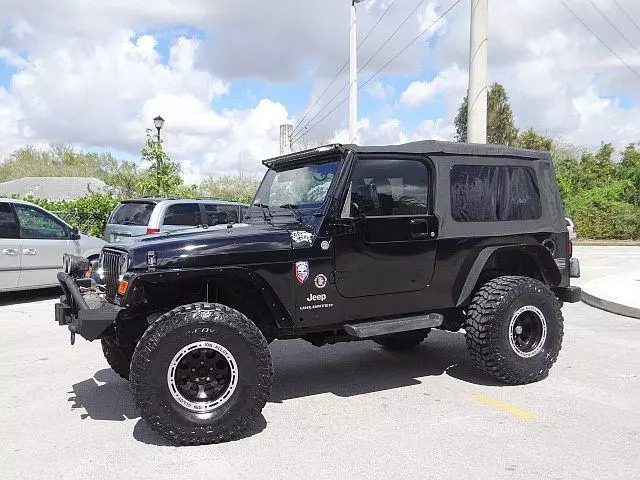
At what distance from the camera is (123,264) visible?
14.2 ft

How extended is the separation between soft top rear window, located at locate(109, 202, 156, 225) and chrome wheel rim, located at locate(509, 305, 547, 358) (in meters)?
7.17

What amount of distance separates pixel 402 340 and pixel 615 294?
18.3ft

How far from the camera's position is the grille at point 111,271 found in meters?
4.45

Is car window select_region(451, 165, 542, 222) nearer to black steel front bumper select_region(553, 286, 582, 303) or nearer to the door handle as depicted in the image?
the door handle

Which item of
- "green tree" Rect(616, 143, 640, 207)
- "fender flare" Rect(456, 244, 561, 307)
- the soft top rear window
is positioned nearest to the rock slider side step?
"fender flare" Rect(456, 244, 561, 307)

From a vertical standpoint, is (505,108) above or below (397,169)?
above

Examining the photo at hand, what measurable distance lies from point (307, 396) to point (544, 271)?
2512 millimetres

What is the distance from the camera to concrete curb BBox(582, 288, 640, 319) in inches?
351

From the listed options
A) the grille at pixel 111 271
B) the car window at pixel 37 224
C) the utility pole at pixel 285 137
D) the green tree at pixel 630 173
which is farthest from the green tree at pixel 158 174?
the green tree at pixel 630 173

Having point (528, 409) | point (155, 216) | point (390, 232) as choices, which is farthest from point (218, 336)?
point (155, 216)

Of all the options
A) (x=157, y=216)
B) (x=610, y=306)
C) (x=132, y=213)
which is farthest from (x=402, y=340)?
(x=132, y=213)

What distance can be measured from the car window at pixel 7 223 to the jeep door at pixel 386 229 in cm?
686

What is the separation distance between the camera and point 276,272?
4414 mm

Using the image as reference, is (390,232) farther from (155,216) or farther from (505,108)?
(505,108)
